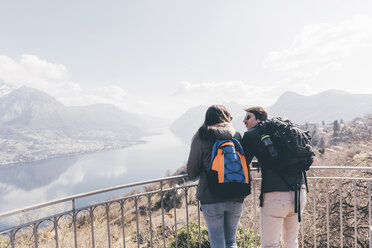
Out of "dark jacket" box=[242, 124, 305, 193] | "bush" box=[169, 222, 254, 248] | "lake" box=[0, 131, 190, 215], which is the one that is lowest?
"lake" box=[0, 131, 190, 215]

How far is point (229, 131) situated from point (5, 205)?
260ft

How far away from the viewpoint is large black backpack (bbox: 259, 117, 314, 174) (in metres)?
1.95

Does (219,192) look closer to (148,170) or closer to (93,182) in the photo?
(93,182)

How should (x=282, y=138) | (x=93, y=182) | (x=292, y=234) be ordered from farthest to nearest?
(x=93, y=182) → (x=292, y=234) → (x=282, y=138)

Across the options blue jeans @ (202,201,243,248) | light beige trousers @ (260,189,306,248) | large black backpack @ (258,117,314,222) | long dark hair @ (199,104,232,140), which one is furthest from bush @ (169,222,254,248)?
long dark hair @ (199,104,232,140)

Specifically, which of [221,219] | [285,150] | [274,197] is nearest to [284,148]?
[285,150]

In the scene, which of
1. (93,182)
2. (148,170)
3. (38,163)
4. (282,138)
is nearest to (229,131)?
(282,138)

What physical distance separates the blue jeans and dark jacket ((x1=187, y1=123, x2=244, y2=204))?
2.8 inches

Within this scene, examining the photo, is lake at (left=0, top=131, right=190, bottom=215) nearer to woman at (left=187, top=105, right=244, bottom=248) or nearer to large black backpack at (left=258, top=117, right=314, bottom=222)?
woman at (left=187, top=105, right=244, bottom=248)

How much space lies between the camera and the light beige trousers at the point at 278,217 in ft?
6.62

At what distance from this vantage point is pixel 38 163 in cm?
13212

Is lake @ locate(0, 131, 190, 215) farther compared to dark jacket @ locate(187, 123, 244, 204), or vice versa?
lake @ locate(0, 131, 190, 215)

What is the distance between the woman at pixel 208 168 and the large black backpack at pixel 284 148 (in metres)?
0.30

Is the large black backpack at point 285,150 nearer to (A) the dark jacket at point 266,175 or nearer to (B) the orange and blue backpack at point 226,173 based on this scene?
(A) the dark jacket at point 266,175
